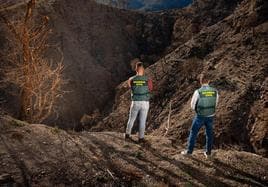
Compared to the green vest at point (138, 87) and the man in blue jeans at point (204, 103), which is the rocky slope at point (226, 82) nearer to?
the green vest at point (138, 87)

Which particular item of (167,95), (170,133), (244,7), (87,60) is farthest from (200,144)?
(87,60)

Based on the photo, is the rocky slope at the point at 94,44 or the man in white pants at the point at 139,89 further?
the rocky slope at the point at 94,44

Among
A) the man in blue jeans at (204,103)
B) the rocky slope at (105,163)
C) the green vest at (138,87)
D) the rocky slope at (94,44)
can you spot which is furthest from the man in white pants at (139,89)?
the rocky slope at (94,44)

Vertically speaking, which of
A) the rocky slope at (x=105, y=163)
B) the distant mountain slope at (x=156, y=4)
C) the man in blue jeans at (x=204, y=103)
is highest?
the distant mountain slope at (x=156, y=4)

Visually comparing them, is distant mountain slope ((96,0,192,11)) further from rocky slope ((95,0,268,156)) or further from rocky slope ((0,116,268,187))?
rocky slope ((0,116,268,187))

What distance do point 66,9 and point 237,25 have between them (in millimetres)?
14638

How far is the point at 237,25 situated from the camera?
69.5 feet

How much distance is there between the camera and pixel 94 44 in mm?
29234

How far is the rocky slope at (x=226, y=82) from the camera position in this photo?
13.6 meters

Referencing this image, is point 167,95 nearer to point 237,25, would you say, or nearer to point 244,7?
point 237,25

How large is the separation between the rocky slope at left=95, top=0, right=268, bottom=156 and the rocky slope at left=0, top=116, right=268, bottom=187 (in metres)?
2.71

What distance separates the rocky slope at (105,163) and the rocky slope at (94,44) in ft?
44.7

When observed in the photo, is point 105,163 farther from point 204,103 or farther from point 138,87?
point 204,103

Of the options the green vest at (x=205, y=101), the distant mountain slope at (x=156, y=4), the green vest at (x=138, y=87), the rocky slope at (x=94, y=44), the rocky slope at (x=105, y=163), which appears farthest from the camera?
the distant mountain slope at (x=156, y=4)
